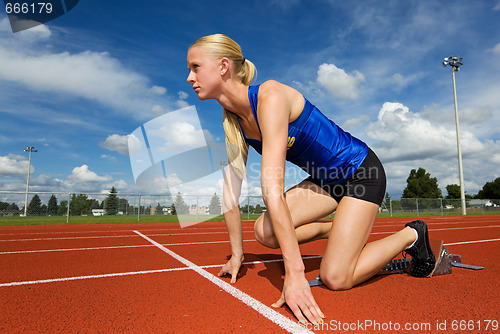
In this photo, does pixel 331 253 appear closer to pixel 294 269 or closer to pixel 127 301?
pixel 294 269

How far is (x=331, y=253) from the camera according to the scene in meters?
2.51

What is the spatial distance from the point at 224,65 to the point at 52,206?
17.1m

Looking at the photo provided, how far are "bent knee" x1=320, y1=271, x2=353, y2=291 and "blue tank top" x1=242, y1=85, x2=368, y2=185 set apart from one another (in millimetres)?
878

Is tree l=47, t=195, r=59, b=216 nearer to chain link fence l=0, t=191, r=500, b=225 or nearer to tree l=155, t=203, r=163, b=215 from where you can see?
chain link fence l=0, t=191, r=500, b=225

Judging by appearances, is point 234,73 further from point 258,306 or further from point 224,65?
point 258,306

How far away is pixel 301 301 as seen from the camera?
1853 mm

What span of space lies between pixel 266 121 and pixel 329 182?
1177 millimetres

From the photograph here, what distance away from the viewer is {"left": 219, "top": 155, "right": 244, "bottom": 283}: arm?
2.86 meters

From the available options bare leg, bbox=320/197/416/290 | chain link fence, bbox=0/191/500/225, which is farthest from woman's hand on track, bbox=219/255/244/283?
chain link fence, bbox=0/191/500/225

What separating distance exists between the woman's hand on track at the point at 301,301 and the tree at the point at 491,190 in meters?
79.3

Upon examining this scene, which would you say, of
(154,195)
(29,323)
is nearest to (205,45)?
Result: (29,323)

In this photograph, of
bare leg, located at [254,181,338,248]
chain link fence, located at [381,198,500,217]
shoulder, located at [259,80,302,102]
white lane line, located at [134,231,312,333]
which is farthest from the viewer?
chain link fence, located at [381,198,500,217]

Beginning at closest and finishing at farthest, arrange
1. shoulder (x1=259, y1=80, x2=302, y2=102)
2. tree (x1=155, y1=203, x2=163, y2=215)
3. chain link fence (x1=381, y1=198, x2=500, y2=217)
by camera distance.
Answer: shoulder (x1=259, y1=80, x2=302, y2=102)
tree (x1=155, y1=203, x2=163, y2=215)
chain link fence (x1=381, y1=198, x2=500, y2=217)

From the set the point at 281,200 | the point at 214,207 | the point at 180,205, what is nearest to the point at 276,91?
the point at 281,200
